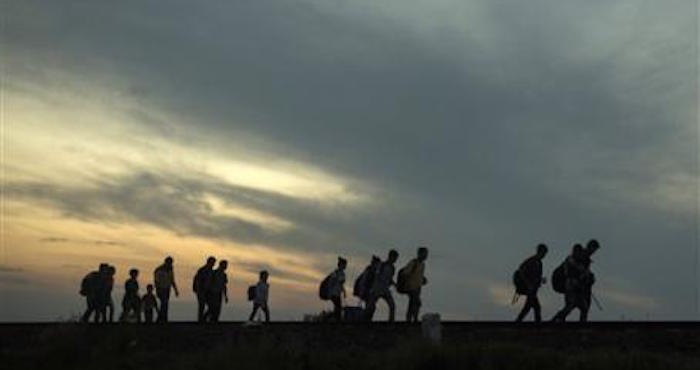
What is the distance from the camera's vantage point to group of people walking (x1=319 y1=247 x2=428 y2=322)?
22.1 meters

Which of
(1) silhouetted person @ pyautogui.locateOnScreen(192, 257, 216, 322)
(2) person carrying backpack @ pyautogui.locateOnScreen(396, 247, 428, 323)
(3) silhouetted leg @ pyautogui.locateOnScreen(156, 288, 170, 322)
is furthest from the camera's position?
(3) silhouetted leg @ pyautogui.locateOnScreen(156, 288, 170, 322)

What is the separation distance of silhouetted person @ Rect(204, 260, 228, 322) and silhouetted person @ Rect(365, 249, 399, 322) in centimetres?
371

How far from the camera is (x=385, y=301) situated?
74.8 feet

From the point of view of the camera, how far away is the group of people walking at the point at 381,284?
2209 cm

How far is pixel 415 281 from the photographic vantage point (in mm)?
22062

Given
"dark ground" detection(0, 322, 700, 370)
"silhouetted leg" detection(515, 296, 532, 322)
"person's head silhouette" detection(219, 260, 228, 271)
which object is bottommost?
"dark ground" detection(0, 322, 700, 370)

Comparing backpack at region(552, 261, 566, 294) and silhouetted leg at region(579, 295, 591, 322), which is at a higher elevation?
backpack at region(552, 261, 566, 294)

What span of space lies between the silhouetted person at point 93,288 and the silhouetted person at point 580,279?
10.7 meters

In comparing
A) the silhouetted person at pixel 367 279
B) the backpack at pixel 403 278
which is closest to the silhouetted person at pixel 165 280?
the silhouetted person at pixel 367 279

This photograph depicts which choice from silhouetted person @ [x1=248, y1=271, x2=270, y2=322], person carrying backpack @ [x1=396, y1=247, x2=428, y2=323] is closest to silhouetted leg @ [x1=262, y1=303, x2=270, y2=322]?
silhouetted person @ [x1=248, y1=271, x2=270, y2=322]

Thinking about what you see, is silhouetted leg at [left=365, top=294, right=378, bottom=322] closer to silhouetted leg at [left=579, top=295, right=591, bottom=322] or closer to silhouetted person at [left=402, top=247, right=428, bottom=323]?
silhouetted person at [left=402, top=247, right=428, bottom=323]

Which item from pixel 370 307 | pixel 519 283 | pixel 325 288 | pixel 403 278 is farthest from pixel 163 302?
pixel 519 283

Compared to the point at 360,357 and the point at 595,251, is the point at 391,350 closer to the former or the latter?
the point at 360,357

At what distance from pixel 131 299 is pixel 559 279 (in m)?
10.4
